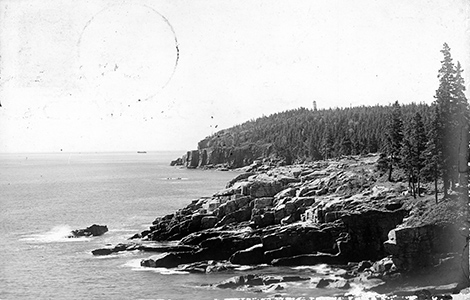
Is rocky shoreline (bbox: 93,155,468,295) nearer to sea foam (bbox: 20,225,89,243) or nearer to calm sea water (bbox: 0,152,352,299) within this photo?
calm sea water (bbox: 0,152,352,299)

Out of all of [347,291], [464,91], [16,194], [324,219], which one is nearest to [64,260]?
[324,219]

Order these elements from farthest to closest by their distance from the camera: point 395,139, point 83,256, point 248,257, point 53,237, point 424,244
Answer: point 53,237 < point 395,139 < point 83,256 < point 248,257 < point 424,244

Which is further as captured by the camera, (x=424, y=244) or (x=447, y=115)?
(x=447, y=115)

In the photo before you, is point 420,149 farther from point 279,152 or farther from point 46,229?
point 279,152

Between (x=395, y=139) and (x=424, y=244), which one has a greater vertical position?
(x=395, y=139)

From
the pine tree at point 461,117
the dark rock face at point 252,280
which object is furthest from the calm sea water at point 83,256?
the pine tree at point 461,117

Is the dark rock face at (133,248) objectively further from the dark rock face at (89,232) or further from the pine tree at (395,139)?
the pine tree at (395,139)

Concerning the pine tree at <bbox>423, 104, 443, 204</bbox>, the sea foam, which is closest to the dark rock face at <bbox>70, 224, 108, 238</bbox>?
the sea foam

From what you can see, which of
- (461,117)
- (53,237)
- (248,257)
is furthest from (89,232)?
(461,117)

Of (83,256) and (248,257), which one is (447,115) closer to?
(248,257)

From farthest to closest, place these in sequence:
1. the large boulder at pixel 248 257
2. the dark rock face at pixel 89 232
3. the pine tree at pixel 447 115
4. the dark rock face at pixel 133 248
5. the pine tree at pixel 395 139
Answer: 1. the dark rock face at pixel 89 232
2. the pine tree at pixel 395 139
3. the dark rock face at pixel 133 248
4. the large boulder at pixel 248 257
5. the pine tree at pixel 447 115
